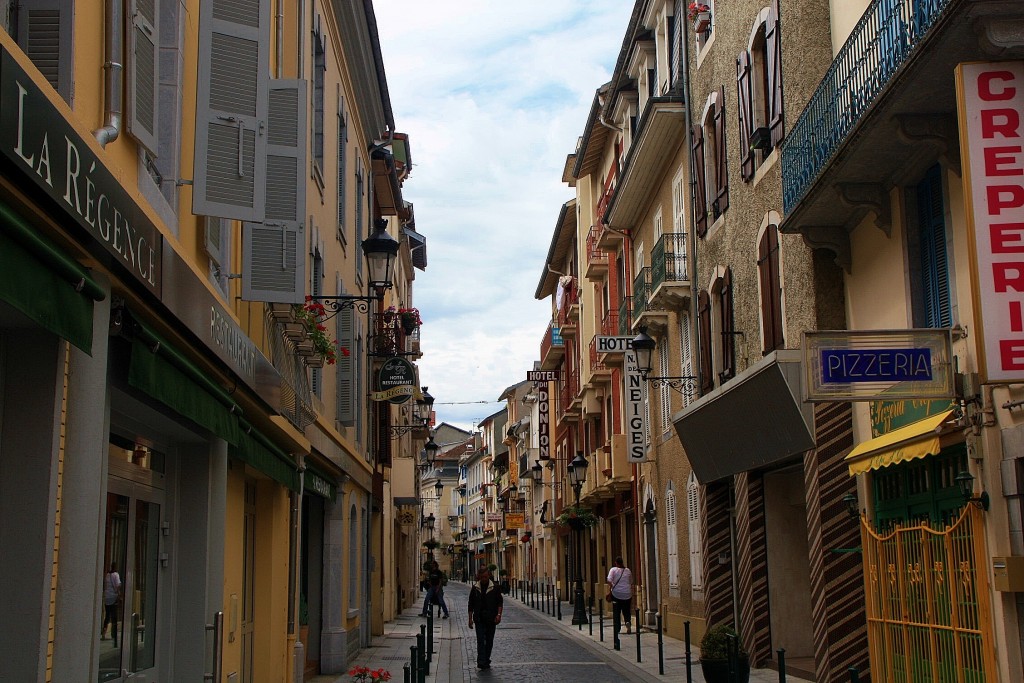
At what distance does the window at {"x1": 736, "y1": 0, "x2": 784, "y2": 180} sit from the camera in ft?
52.4

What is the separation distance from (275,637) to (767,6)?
35.8 feet

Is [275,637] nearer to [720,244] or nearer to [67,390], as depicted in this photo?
[67,390]

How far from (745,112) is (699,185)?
390 cm

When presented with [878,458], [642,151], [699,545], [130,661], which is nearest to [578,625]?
[699,545]

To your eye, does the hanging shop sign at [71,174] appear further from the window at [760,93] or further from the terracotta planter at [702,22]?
the terracotta planter at [702,22]

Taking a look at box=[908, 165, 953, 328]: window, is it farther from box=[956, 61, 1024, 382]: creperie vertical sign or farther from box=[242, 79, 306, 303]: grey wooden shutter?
box=[242, 79, 306, 303]: grey wooden shutter

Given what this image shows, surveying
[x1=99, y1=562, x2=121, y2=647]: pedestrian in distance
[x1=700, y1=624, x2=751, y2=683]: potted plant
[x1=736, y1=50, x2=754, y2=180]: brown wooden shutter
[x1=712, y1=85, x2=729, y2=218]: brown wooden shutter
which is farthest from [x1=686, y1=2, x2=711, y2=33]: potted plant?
[x1=99, y1=562, x2=121, y2=647]: pedestrian in distance

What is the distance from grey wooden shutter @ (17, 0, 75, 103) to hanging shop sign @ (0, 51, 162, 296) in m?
0.39

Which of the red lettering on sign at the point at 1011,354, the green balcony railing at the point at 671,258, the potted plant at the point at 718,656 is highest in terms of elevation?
the green balcony railing at the point at 671,258

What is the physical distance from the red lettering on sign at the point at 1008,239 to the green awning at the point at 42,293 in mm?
6087

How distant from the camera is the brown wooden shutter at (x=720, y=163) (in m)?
19.3

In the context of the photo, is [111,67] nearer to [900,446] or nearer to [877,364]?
[877,364]

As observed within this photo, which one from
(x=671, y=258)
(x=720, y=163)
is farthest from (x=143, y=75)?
(x=671, y=258)

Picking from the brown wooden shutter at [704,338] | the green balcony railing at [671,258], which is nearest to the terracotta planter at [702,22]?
the green balcony railing at [671,258]
